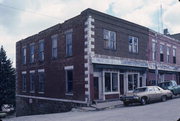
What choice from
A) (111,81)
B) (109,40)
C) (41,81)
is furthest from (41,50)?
(111,81)

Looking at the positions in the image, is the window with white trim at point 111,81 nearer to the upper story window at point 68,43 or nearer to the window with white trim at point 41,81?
the upper story window at point 68,43

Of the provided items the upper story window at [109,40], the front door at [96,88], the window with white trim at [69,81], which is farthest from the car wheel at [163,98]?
the window with white trim at [69,81]

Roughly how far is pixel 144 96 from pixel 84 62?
5757 mm

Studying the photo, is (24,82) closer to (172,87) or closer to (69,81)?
(69,81)

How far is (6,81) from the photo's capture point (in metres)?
36.9

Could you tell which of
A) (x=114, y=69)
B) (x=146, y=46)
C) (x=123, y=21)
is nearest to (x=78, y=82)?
(x=114, y=69)

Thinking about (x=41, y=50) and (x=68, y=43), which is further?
(x=41, y=50)

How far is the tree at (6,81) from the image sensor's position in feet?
119

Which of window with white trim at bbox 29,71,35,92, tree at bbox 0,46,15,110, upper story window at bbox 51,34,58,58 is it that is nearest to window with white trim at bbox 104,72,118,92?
upper story window at bbox 51,34,58,58

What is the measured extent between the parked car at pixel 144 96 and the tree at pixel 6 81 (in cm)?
2428

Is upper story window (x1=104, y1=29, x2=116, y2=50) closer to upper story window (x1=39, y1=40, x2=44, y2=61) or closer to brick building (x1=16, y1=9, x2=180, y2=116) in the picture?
brick building (x1=16, y1=9, x2=180, y2=116)

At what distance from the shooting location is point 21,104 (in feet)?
95.9

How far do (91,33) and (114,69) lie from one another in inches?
175

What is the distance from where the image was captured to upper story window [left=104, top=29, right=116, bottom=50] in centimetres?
2097
